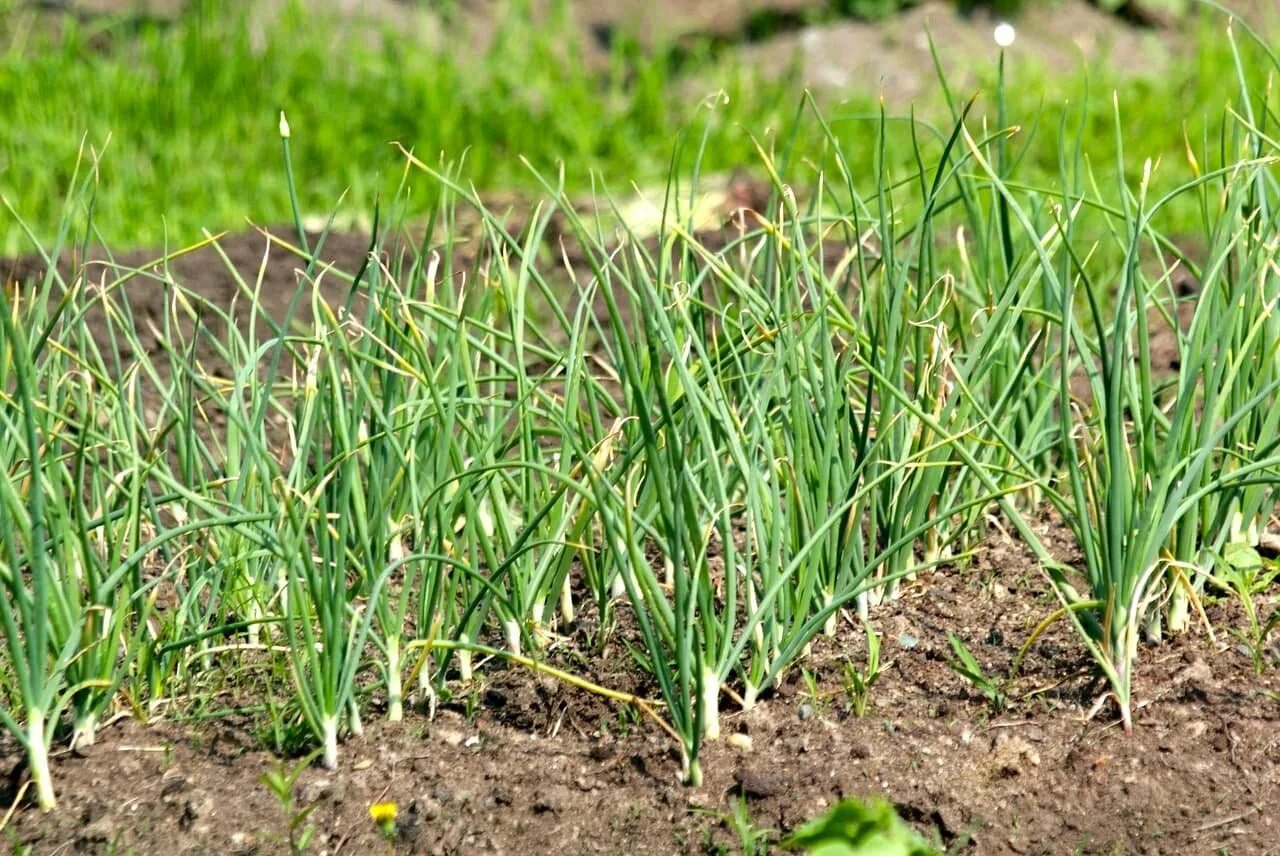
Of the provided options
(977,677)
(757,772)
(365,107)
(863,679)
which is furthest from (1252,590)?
(365,107)

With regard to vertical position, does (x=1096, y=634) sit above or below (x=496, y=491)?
below

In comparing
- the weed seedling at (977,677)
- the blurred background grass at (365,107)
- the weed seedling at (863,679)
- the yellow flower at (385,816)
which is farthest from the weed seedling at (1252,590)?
the blurred background grass at (365,107)

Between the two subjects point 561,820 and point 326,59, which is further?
point 326,59

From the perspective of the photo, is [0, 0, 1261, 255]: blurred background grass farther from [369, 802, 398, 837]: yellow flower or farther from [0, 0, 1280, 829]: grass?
[369, 802, 398, 837]: yellow flower

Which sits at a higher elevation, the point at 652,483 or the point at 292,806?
the point at 652,483

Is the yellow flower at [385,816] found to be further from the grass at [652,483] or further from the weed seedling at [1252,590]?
the weed seedling at [1252,590]

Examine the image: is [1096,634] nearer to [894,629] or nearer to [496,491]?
[894,629]

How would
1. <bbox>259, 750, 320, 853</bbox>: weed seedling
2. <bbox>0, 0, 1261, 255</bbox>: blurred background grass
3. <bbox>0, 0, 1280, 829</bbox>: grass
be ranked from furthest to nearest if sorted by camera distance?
<bbox>0, 0, 1261, 255</bbox>: blurred background grass, <bbox>0, 0, 1280, 829</bbox>: grass, <bbox>259, 750, 320, 853</bbox>: weed seedling

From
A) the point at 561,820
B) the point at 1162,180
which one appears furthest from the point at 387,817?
the point at 1162,180

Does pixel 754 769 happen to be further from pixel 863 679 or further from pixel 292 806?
pixel 292 806

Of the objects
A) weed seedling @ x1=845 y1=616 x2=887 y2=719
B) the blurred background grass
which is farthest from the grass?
the blurred background grass

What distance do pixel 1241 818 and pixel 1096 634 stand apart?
0.93 feet

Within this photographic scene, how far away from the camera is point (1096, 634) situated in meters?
1.93

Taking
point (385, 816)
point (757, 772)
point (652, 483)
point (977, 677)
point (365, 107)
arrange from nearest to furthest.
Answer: point (385, 816) < point (757, 772) < point (977, 677) < point (652, 483) < point (365, 107)
